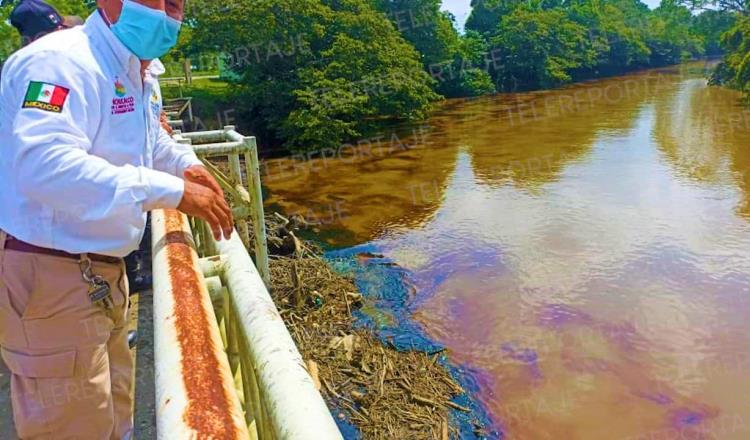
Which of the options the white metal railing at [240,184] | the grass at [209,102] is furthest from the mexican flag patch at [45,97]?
the grass at [209,102]

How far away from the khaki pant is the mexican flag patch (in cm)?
45

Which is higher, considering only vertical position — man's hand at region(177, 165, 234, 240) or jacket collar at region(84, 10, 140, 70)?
jacket collar at region(84, 10, 140, 70)

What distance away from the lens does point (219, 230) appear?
1.63 meters

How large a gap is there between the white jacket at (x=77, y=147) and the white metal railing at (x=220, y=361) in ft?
0.67

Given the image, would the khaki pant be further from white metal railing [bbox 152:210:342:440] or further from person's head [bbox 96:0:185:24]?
person's head [bbox 96:0:185:24]

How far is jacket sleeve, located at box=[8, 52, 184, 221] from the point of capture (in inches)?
50.1

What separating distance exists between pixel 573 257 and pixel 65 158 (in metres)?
8.73

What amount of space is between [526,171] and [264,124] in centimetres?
901

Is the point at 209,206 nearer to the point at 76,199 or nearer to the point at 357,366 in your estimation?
the point at 76,199

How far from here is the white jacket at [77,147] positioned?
128 centimetres

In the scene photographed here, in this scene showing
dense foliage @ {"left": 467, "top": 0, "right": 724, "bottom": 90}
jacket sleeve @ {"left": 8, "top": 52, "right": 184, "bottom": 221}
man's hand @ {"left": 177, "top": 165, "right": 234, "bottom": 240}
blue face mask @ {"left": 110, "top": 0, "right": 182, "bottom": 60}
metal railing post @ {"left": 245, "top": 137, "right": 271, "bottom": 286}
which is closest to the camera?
jacket sleeve @ {"left": 8, "top": 52, "right": 184, "bottom": 221}

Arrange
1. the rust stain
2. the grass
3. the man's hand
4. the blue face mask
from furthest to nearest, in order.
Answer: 1. the grass
2. the blue face mask
3. the man's hand
4. the rust stain

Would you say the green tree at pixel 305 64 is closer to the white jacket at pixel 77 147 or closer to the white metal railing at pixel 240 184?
the white metal railing at pixel 240 184

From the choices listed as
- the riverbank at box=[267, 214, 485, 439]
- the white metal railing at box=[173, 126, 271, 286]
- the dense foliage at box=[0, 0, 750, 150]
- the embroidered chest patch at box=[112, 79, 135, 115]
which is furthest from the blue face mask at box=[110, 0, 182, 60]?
the dense foliage at box=[0, 0, 750, 150]
